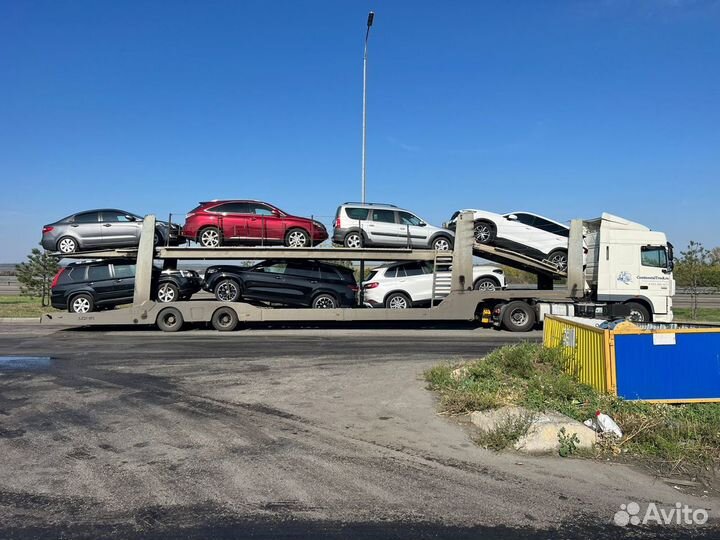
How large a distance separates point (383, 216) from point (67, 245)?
9.52 m

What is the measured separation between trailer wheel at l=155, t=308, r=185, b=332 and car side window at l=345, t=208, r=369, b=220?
6.03m

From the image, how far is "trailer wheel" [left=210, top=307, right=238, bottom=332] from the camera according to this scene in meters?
16.6

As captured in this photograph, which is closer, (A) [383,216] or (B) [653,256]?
(B) [653,256]

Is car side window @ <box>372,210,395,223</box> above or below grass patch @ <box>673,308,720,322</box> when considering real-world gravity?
above

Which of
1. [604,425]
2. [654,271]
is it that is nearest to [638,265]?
[654,271]

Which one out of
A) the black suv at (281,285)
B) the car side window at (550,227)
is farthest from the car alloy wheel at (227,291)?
the car side window at (550,227)

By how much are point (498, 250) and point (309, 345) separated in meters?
6.98

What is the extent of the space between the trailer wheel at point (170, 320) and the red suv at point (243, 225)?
2.27m

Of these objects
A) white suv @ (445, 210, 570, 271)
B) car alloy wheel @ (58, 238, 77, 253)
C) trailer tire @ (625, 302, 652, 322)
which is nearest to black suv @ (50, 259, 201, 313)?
car alloy wheel @ (58, 238, 77, 253)

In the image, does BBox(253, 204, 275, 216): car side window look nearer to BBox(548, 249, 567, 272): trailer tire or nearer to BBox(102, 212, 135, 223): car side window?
BBox(102, 212, 135, 223): car side window

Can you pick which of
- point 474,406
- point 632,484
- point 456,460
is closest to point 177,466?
point 456,460

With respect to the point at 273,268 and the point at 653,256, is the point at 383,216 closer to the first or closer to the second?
the point at 273,268

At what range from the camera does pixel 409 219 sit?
56.6ft

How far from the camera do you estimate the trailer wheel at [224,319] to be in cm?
1656
